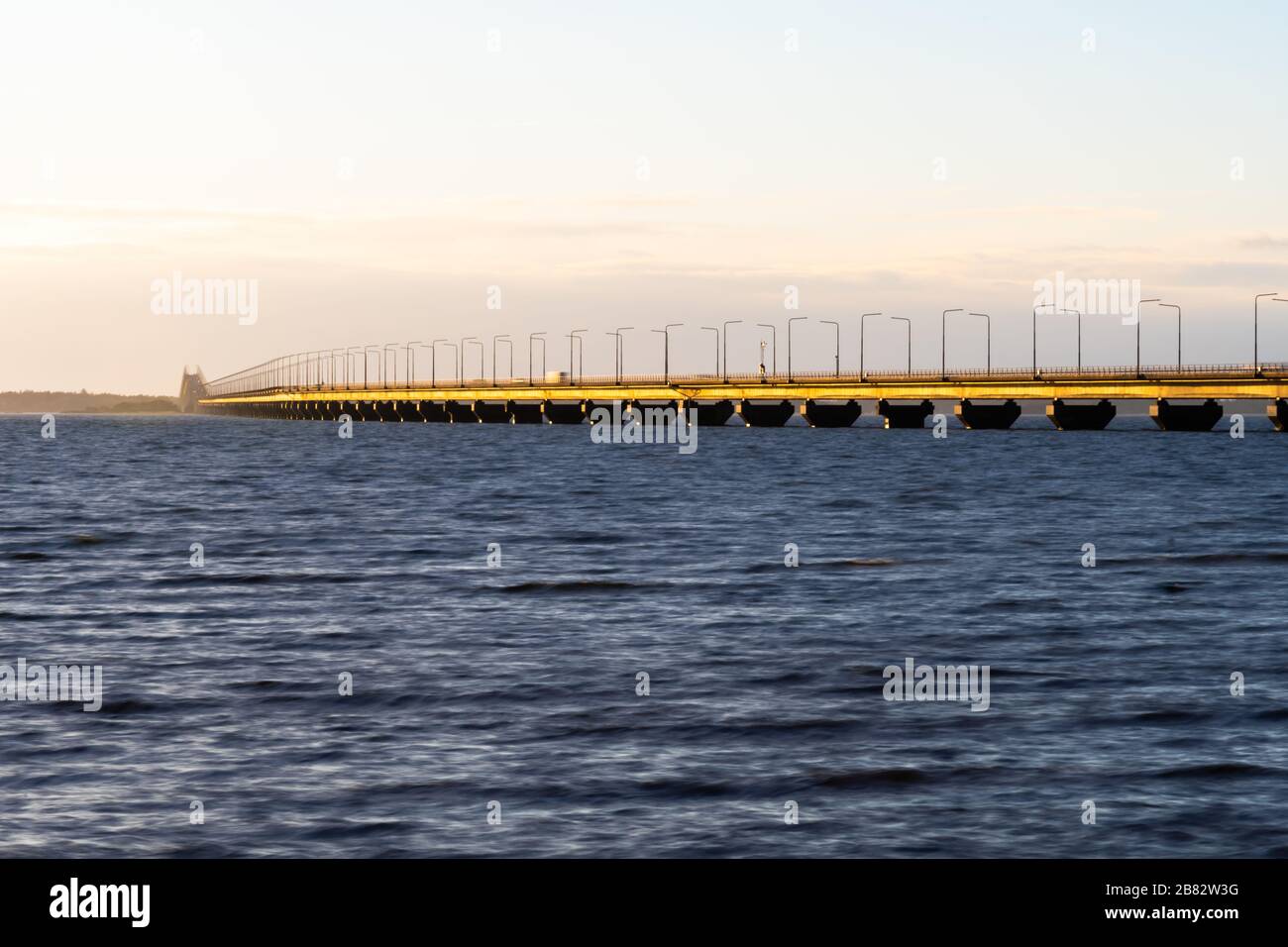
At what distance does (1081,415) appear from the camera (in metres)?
190

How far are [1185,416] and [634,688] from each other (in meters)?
170

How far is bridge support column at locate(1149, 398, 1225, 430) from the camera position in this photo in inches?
7077

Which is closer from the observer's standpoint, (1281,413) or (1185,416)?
(1281,413)

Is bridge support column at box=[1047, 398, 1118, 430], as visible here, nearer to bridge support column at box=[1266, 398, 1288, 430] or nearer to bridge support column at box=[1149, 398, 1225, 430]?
bridge support column at box=[1149, 398, 1225, 430]

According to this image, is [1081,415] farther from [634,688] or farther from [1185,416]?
[634,688]

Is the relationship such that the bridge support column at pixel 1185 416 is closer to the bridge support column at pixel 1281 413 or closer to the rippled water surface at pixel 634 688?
the bridge support column at pixel 1281 413

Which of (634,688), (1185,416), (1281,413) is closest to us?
(634,688)

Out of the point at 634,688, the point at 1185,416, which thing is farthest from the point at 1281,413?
the point at 634,688

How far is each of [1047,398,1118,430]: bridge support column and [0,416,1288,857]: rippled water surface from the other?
133 meters

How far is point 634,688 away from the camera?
2333 centimetres

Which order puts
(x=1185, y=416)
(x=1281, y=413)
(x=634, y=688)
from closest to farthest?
(x=634, y=688) < (x=1281, y=413) < (x=1185, y=416)
